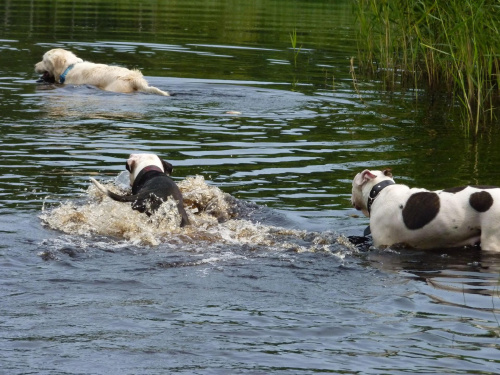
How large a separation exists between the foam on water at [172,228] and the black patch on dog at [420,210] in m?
0.55

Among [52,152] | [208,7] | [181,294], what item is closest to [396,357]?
[181,294]

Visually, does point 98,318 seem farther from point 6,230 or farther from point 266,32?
point 266,32

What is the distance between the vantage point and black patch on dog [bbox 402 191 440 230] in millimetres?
7539

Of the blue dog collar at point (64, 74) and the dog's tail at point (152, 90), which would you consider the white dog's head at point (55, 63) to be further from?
the dog's tail at point (152, 90)

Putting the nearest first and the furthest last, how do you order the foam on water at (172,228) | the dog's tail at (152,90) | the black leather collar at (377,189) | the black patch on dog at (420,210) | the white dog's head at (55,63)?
the black patch on dog at (420,210) → the foam on water at (172,228) → the black leather collar at (377,189) → the dog's tail at (152,90) → the white dog's head at (55,63)

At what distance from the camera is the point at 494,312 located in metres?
5.91

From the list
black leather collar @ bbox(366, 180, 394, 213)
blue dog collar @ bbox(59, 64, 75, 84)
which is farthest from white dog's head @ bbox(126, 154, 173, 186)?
blue dog collar @ bbox(59, 64, 75, 84)

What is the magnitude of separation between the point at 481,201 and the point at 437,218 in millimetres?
397

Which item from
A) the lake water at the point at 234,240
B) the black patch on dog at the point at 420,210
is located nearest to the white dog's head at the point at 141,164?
the lake water at the point at 234,240

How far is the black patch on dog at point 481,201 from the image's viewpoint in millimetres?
7324

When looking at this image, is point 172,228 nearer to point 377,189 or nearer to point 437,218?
point 377,189

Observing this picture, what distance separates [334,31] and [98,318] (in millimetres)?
22621

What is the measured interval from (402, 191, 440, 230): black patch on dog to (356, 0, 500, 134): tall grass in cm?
468

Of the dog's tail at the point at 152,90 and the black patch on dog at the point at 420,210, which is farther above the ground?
the dog's tail at the point at 152,90
